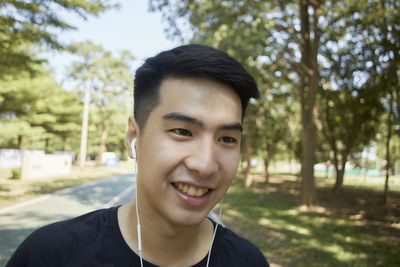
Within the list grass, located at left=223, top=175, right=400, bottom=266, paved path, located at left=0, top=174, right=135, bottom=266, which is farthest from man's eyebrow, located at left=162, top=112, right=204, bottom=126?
grass, located at left=223, top=175, right=400, bottom=266

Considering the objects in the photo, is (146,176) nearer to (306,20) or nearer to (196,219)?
(196,219)

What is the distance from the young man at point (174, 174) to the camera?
139 centimetres

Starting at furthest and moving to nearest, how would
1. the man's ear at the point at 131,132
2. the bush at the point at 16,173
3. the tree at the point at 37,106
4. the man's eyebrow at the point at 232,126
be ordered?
the tree at the point at 37,106 < the bush at the point at 16,173 < the man's ear at the point at 131,132 < the man's eyebrow at the point at 232,126

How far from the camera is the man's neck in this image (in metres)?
1.53

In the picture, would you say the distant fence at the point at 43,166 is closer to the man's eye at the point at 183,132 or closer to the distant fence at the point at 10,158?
the distant fence at the point at 10,158

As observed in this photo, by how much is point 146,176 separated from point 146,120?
28 centimetres

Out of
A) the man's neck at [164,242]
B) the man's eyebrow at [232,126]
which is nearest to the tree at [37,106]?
the man's neck at [164,242]

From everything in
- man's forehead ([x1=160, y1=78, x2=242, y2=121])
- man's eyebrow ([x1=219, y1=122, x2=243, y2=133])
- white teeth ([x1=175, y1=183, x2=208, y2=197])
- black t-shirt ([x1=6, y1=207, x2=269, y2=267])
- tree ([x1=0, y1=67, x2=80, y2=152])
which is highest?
tree ([x1=0, y1=67, x2=80, y2=152])

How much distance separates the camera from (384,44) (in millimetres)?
10938

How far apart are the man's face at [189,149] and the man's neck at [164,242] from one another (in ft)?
0.27

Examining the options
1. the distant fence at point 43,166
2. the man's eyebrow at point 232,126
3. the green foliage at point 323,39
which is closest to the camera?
the man's eyebrow at point 232,126

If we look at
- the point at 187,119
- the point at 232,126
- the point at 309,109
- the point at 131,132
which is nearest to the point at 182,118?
the point at 187,119

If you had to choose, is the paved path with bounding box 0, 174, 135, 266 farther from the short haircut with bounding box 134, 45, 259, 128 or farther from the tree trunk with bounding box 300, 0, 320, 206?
the tree trunk with bounding box 300, 0, 320, 206

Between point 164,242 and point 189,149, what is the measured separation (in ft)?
1.66
